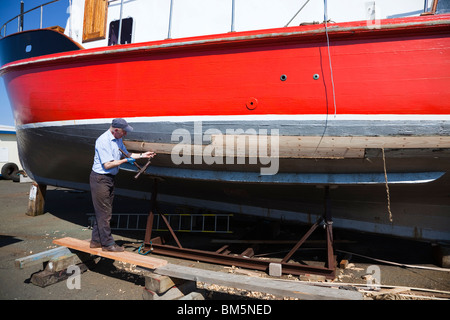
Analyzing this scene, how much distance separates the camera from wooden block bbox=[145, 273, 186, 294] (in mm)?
2443

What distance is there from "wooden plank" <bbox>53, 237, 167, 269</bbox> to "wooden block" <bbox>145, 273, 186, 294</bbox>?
9 cm

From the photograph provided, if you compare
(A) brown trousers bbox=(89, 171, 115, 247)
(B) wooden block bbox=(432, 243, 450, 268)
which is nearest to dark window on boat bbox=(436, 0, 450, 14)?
(B) wooden block bbox=(432, 243, 450, 268)

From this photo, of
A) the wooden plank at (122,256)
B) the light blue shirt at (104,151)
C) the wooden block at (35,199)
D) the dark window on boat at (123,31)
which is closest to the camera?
the wooden plank at (122,256)

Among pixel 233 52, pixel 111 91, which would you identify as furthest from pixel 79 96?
pixel 233 52

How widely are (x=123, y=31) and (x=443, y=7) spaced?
3.68 metres

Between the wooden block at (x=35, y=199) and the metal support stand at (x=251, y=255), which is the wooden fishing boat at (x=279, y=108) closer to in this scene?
the metal support stand at (x=251, y=255)

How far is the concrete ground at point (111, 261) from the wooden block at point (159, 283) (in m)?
0.34

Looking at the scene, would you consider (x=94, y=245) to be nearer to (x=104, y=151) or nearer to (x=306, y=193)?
(x=104, y=151)

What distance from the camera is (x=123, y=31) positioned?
4.18 metres

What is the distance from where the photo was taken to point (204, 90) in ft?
10.5

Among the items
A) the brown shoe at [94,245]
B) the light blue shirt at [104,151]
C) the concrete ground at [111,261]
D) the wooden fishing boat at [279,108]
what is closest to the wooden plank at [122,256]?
the brown shoe at [94,245]

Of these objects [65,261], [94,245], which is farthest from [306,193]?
[65,261]

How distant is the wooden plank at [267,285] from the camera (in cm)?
206
